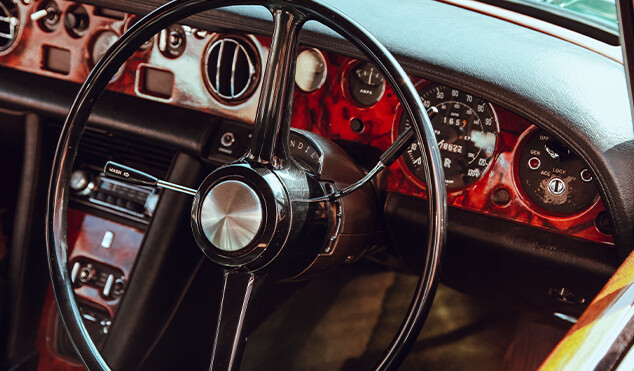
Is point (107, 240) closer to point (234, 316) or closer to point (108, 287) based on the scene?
point (108, 287)

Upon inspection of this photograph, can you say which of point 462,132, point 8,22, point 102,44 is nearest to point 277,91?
point 462,132

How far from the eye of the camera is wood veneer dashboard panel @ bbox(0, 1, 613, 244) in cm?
117

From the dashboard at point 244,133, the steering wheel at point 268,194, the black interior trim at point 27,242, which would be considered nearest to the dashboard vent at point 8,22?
the dashboard at point 244,133

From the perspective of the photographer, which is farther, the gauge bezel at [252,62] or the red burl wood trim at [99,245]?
the red burl wood trim at [99,245]

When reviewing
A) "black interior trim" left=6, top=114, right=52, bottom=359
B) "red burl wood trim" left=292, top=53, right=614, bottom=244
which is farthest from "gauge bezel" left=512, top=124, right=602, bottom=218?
"black interior trim" left=6, top=114, right=52, bottom=359

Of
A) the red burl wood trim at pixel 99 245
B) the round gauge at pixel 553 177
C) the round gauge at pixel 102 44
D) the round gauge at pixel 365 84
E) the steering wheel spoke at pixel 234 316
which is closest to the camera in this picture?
the steering wheel spoke at pixel 234 316

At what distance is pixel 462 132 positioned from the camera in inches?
47.5

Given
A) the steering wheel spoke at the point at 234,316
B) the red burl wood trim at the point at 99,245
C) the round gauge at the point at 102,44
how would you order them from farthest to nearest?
the red burl wood trim at the point at 99,245
the round gauge at the point at 102,44
the steering wheel spoke at the point at 234,316

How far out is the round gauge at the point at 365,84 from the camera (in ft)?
4.15

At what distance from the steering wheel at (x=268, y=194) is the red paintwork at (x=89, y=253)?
598 mm

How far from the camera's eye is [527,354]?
1813mm

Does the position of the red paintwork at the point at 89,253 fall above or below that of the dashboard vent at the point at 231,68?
below

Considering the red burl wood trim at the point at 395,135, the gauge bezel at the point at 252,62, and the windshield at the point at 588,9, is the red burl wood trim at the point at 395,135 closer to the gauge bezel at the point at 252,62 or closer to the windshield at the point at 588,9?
the gauge bezel at the point at 252,62

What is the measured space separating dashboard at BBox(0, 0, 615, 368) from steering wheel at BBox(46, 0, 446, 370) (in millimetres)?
144
